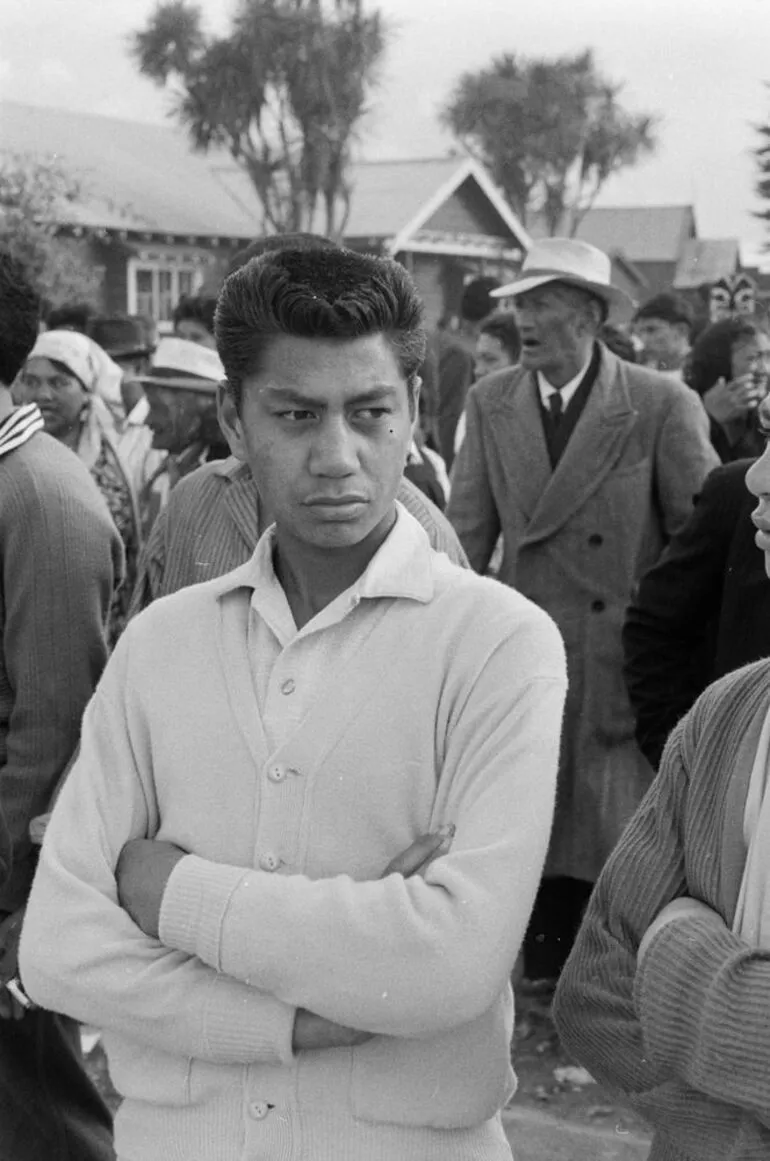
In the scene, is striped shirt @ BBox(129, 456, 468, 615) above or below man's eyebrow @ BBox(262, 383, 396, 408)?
below

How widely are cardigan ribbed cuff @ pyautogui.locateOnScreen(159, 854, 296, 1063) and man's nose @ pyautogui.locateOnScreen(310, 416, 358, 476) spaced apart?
52 centimetres

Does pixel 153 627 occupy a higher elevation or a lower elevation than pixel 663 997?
higher

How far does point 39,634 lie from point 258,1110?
143 cm

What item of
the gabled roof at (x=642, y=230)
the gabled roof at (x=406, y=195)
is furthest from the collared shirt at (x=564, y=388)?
the gabled roof at (x=642, y=230)

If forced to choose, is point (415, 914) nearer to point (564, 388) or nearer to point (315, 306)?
point (315, 306)

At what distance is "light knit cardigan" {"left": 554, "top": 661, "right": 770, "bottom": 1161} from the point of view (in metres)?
1.77

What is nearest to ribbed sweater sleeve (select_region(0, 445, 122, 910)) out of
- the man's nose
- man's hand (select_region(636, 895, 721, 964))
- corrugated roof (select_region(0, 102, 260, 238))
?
Answer: the man's nose

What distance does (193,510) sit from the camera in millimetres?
3314

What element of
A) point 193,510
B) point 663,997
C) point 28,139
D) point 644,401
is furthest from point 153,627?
point 28,139

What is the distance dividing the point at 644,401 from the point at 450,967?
3720 millimetres

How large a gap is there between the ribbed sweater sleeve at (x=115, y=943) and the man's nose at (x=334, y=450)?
375 mm

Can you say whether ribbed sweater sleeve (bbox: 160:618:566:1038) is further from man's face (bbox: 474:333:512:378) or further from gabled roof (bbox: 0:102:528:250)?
gabled roof (bbox: 0:102:528:250)

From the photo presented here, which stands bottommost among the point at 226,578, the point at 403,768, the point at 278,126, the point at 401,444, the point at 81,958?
the point at 81,958

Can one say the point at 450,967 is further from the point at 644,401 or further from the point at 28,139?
the point at 28,139
